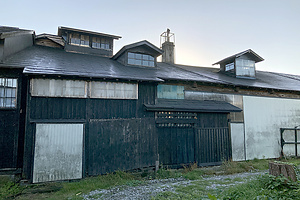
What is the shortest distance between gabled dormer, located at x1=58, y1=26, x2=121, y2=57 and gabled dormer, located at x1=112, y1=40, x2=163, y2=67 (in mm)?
2096

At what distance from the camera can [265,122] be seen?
14.1m

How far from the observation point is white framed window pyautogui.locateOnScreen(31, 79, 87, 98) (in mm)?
8695

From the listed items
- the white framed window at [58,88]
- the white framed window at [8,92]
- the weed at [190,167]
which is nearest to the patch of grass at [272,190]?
the weed at [190,167]

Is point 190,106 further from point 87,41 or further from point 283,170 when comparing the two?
point 87,41

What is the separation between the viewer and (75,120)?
904cm

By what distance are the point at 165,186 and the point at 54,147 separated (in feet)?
15.4

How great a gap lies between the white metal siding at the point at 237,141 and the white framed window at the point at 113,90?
656 cm

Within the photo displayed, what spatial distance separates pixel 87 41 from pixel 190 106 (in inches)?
353

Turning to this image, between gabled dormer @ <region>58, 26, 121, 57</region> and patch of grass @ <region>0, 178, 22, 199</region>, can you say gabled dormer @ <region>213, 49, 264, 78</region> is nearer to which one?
gabled dormer @ <region>58, 26, 121, 57</region>

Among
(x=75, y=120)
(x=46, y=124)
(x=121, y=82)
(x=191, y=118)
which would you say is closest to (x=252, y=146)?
(x=191, y=118)

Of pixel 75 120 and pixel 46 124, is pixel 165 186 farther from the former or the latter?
pixel 46 124

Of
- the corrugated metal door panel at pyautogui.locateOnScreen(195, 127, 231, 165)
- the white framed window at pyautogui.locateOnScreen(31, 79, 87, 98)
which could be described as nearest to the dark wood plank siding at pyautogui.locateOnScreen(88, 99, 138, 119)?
the white framed window at pyautogui.locateOnScreen(31, 79, 87, 98)

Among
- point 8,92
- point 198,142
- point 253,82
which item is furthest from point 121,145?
point 253,82

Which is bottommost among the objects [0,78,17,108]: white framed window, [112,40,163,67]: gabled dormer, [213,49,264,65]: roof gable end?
[0,78,17,108]: white framed window
